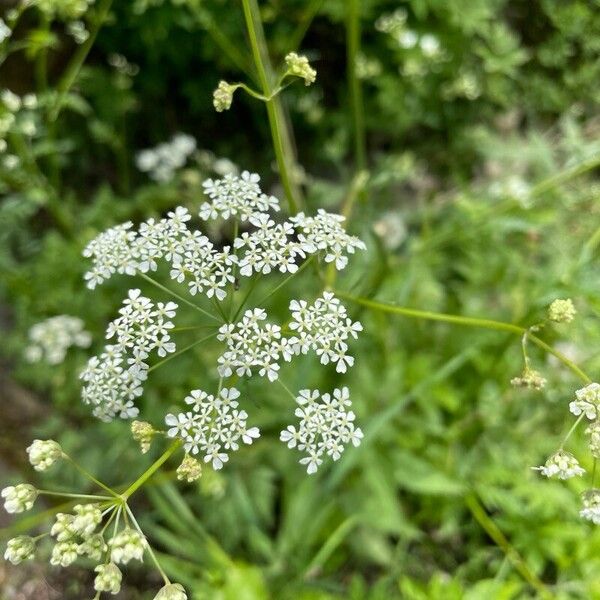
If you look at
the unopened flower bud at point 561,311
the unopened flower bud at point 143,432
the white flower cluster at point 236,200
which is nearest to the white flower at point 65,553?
the unopened flower bud at point 143,432

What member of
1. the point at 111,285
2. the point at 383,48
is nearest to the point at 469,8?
the point at 383,48

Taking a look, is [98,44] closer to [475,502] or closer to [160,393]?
[160,393]

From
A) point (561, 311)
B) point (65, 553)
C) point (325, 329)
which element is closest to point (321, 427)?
point (325, 329)

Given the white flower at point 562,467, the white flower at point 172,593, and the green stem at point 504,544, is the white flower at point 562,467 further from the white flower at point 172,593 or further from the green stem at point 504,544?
the green stem at point 504,544

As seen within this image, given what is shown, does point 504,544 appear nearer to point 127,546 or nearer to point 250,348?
point 250,348

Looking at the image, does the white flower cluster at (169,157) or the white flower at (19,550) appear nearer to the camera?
the white flower at (19,550)
